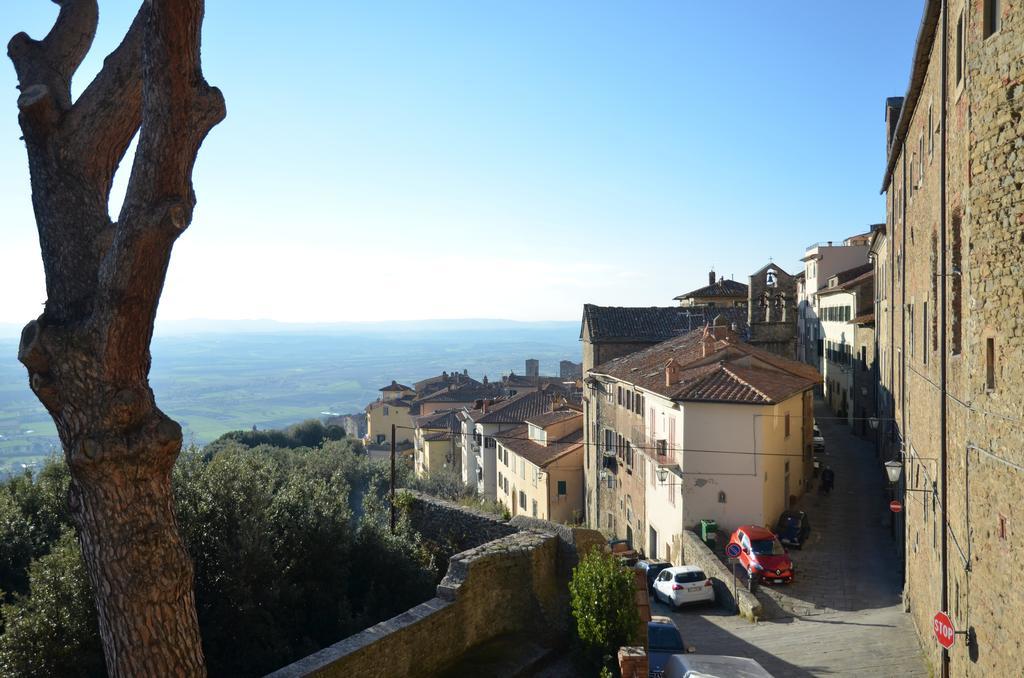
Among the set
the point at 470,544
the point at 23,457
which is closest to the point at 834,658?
the point at 470,544

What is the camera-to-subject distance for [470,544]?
15445 mm

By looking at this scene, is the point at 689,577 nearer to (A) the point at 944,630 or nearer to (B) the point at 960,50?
(A) the point at 944,630

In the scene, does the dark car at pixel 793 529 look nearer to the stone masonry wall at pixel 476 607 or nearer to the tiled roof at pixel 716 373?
the tiled roof at pixel 716 373

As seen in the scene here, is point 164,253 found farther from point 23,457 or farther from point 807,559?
point 23,457

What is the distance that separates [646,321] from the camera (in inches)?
1704

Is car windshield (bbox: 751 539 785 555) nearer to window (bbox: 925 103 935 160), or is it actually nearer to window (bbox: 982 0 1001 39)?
window (bbox: 925 103 935 160)

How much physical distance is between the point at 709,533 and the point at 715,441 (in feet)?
10.3

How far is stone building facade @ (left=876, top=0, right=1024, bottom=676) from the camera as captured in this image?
8.02 m

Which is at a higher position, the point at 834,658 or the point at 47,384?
the point at 47,384

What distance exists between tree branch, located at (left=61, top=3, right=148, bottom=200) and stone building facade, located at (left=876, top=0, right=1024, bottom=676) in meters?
8.94

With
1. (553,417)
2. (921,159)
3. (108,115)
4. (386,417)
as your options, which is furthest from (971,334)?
(386,417)

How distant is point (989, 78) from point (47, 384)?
409 inches

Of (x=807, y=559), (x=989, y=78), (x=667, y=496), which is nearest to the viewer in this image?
(x=989, y=78)

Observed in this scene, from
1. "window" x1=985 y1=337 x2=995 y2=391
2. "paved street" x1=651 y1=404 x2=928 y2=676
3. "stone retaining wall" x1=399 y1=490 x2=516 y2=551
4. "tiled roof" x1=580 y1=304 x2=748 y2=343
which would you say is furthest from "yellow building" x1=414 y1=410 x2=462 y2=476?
"window" x1=985 y1=337 x2=995 y2=391
